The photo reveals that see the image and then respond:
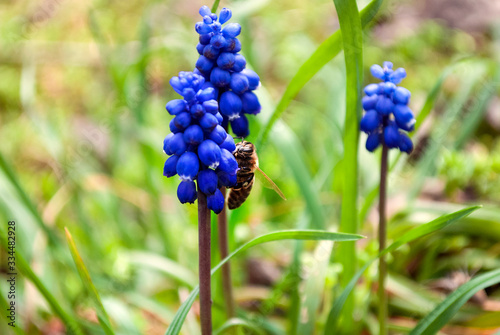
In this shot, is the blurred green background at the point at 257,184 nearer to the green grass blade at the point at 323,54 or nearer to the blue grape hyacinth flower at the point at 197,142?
the green grass blade at the point at 323,54

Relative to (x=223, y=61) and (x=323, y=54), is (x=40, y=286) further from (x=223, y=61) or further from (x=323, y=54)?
(x=323, y=54)

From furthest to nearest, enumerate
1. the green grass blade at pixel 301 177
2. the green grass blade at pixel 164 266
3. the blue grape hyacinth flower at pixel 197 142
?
the green grass blade at pixel 164 266 → the green grass blade at pixel 301 177 → the blue grape hyacinth flower at pixel 197 142

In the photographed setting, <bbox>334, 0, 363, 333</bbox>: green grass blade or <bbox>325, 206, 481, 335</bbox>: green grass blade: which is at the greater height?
<bbox>334, 0, 363, 333</bbox>: green grass blade

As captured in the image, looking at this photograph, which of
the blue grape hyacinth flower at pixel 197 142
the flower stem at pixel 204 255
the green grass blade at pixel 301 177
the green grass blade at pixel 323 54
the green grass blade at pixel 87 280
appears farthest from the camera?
the green grass blade at pixel 301 177

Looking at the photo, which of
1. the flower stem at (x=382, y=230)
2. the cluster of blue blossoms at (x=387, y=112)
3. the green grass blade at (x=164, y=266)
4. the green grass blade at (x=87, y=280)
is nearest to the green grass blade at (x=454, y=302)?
the flower stem at (x=382, y=230)

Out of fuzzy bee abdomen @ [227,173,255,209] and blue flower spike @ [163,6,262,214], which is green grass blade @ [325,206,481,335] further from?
blue flower spike @ [163,6,262,214]

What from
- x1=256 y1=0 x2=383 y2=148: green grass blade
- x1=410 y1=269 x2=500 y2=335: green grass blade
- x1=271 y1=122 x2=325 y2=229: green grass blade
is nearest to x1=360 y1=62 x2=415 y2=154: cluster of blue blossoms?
x1=256 y1=0 x2=383 y2=148: green grass blade
